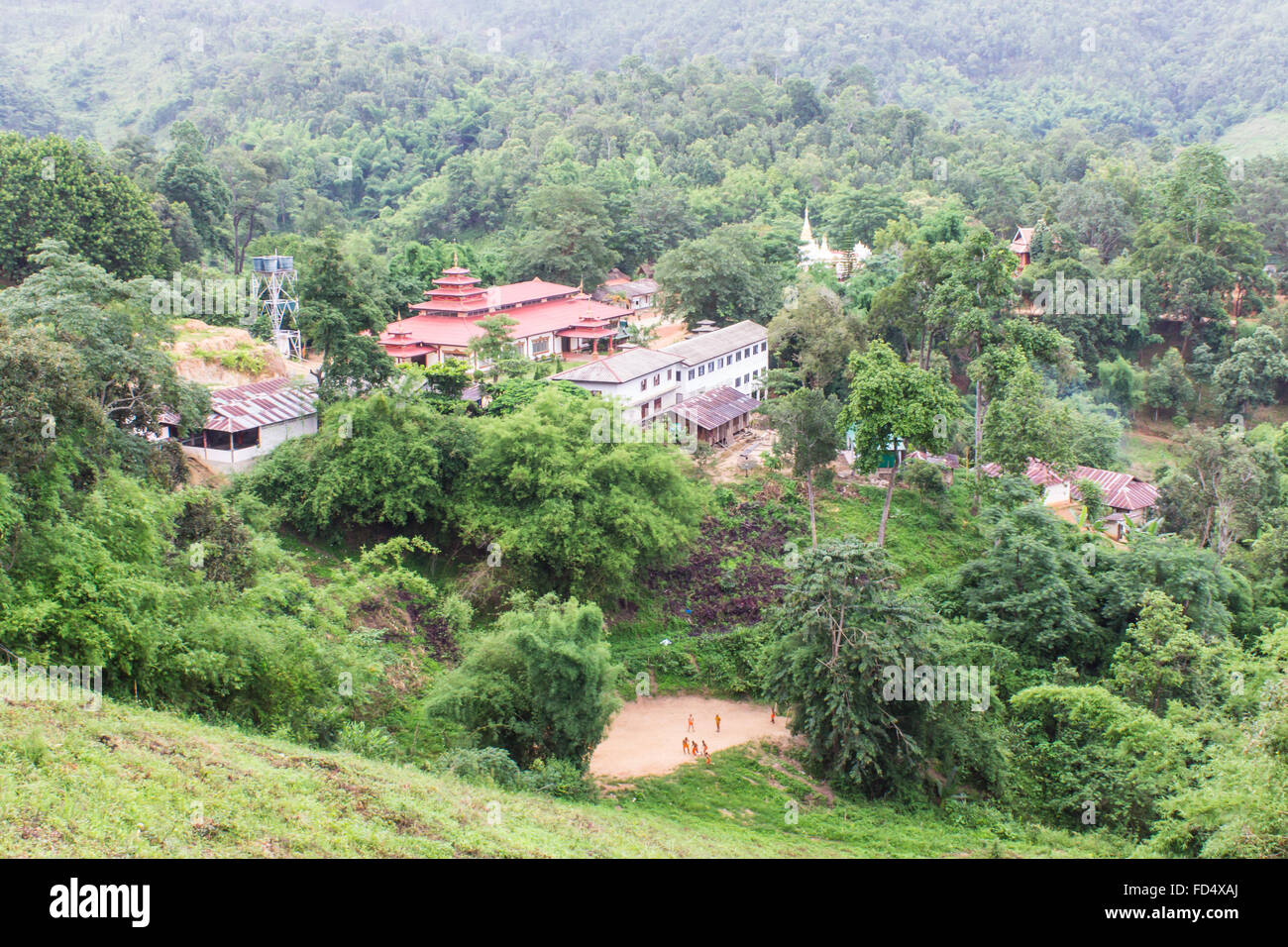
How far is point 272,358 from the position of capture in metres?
28.3

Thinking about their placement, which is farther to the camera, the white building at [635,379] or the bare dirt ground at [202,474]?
the white building at [635,379]

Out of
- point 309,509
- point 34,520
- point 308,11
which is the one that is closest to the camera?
point 34,520

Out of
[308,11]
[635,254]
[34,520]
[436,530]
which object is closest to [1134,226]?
[635,254]

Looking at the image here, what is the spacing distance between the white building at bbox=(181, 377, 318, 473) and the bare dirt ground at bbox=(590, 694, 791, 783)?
35.2ft

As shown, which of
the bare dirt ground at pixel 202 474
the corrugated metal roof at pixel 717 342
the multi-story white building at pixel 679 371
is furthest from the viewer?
the corrugated metal roof at pixel 717 342

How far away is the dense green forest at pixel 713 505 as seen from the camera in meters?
15.2

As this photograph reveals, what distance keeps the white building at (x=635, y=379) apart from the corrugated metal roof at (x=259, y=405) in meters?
7.12

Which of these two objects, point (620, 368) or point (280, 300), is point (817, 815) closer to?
point (620, 368)

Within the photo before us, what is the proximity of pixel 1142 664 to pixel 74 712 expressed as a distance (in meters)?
19.4

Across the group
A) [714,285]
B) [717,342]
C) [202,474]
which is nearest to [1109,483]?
[717,342]

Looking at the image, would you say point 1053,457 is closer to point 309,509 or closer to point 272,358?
point 309,509

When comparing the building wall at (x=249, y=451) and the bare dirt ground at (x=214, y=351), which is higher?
the bare dirt ground at (x=214, y=351)

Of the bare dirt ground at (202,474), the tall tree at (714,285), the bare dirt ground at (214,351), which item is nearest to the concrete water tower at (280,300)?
the bare dirt ground at (214,351)

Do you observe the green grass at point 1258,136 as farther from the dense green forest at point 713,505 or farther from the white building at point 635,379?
the white building at point 635,379
